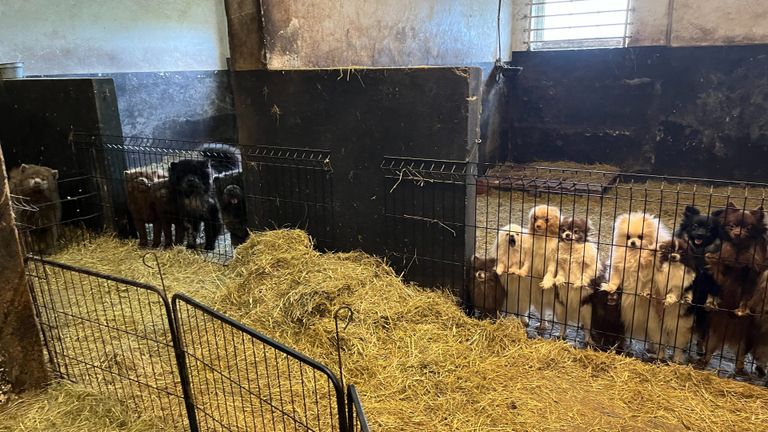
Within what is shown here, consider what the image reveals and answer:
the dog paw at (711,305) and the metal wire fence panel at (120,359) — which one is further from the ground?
the dog paw at (711,305)

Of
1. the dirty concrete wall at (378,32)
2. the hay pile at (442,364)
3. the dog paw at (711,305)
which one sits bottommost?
the hay pile at (442,364)

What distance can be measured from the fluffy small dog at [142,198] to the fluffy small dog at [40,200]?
711 mm

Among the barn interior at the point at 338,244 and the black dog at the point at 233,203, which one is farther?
the black dog at the point at 233,203

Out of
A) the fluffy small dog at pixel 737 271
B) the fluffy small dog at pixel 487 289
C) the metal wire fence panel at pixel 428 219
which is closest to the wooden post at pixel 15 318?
the metal wire fence panel at pixel 428 219

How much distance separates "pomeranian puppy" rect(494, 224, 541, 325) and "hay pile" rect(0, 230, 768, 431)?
0.68 feet

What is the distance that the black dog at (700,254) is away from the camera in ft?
11.3

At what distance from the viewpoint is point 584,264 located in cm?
376

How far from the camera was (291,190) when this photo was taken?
190 inches

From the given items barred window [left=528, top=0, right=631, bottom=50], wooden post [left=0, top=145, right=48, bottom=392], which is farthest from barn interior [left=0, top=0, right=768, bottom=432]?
barred window [left=528, top=0, right=631, bottom=50]

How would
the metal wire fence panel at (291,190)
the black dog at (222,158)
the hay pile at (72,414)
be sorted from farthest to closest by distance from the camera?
the black dog at (222,158) < the metal wire fence panel at (291,190) < the hay pile at (72,414)

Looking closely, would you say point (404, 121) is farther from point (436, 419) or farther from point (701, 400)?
Answer: point (701, 400)

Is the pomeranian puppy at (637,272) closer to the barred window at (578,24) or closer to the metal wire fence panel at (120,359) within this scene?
the metal wire fence panel at (120,359)

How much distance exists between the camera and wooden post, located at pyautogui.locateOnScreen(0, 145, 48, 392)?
9.81 feet

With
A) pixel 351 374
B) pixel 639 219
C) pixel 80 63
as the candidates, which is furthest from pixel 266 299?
pixel 80 63
